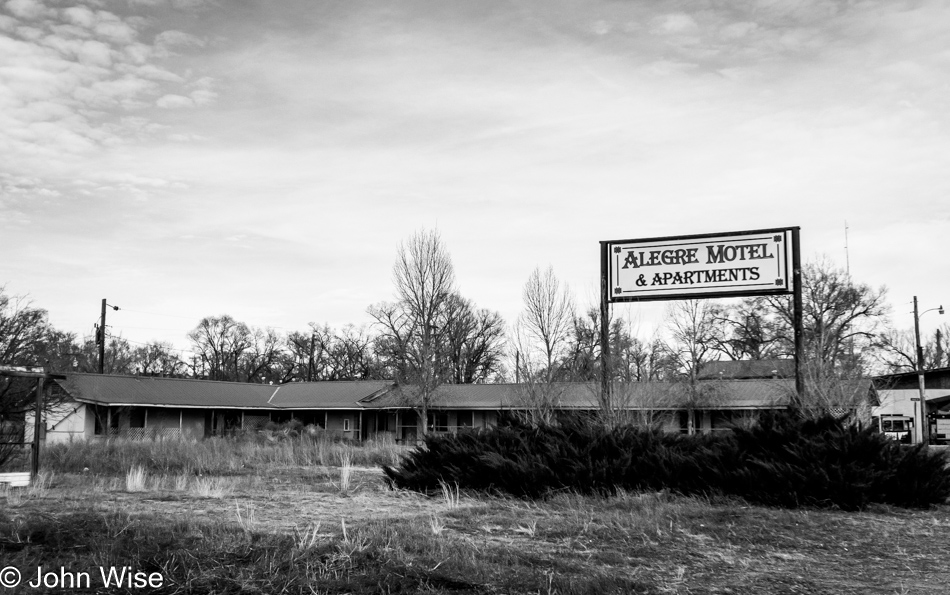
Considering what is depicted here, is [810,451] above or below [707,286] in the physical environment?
below

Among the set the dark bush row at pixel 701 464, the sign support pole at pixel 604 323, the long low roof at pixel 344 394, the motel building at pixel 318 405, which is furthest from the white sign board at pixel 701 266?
the motel building at pixel 318 405

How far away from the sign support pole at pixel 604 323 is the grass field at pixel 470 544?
4957mm

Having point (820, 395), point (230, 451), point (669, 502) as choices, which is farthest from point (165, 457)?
point (820, 395)

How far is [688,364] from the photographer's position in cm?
4781

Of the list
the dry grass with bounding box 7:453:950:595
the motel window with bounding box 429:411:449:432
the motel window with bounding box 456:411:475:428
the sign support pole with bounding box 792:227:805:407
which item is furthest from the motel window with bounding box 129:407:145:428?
the sign support pole with bounding box 792:227:805:407

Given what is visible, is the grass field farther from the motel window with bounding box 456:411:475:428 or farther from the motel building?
the motel window with bounding box 456:411:475:428

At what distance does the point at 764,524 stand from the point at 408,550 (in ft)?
14.2

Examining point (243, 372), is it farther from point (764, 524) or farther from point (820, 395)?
point (764, 524)

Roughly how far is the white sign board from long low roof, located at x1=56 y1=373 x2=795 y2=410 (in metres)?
13.7

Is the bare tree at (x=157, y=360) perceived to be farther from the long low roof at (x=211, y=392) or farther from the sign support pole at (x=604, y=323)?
the sign support pole at (x=604, y=323)

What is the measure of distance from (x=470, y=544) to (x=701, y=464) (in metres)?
5.35

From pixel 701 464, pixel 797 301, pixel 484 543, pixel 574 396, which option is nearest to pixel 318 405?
pixel 574 396

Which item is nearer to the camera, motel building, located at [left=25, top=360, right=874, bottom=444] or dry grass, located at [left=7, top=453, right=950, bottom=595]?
dry grass, located at [left=7, top=453, right=950, bottom=595]

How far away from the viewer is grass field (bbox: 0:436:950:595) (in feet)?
20.1
